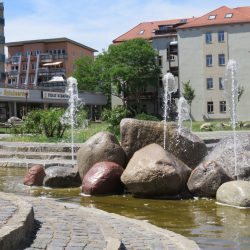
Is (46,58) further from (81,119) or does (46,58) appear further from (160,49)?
(81,119)

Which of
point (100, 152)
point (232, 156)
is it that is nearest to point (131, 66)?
point (100, 152)

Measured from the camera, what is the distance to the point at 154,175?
35.6 feet

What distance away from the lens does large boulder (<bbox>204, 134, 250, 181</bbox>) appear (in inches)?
467

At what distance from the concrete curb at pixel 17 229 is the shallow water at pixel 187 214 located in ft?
7.63

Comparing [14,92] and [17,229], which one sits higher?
→ [14,92]

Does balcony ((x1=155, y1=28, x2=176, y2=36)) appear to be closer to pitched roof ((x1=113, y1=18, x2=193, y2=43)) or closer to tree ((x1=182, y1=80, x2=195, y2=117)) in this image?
pitched roof ((x1=113, y1=18, x2=193, y2=43))

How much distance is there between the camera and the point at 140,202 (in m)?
10.6

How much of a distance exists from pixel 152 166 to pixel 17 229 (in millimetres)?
5950

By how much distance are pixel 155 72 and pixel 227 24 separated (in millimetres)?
13550

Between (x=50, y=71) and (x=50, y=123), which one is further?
(x=50, y=71)

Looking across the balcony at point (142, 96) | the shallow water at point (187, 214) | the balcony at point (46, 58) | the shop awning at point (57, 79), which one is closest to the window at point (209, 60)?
the balcony at point (142, 96)

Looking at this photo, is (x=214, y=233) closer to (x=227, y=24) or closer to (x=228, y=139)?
(x=228, y=139)

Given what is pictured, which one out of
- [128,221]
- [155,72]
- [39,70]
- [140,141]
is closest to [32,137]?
[140,141]

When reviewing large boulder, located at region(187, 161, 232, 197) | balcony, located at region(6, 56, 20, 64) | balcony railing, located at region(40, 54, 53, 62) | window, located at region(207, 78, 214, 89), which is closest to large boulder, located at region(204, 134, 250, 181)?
large boulder, located at region(187, 161, 232, 197)
